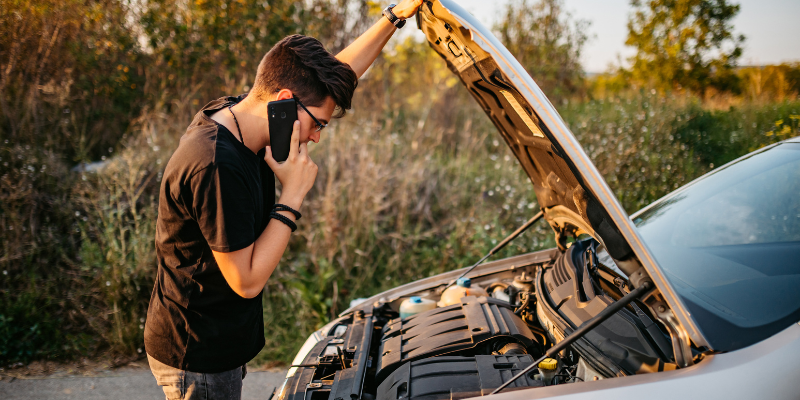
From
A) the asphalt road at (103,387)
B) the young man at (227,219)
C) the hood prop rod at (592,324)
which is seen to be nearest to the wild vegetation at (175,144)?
the asphalt road at (103,387)

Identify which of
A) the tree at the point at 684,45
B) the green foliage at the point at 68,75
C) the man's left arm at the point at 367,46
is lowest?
the tree at the point at 684,45

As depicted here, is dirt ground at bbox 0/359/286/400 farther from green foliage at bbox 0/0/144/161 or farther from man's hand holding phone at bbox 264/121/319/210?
man's hand holding phone at bbox 264/121/319/210

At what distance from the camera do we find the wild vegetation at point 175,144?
13.1 feet

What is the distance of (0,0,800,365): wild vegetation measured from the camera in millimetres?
4000

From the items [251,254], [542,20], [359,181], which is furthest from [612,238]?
[542,20]

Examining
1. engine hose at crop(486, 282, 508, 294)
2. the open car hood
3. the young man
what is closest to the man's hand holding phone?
the young man

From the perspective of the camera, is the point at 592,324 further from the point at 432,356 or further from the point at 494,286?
the point at 494,286

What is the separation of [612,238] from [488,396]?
Result: 681 mm

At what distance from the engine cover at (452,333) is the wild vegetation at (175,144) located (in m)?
2.11

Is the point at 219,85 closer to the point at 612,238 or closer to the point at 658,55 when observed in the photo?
the point at 612,238

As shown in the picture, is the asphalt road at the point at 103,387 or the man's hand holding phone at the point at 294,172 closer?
the man's hand holding phone at the point at 294,172

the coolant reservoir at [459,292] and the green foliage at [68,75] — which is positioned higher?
the green foliage at [68,75]

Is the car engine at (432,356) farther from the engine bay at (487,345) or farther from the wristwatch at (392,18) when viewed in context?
the wristwatch at (392,18)

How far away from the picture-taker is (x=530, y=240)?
15.2ft
